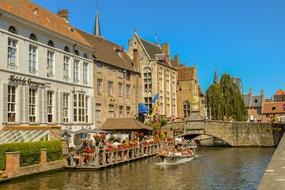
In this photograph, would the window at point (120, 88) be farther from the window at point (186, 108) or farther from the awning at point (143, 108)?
the window at point (186, 108)

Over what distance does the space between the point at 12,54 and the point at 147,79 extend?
88.8 ft

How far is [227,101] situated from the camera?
55.2 meters

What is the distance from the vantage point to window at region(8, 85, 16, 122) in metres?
26.8

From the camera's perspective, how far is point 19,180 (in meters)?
21.3

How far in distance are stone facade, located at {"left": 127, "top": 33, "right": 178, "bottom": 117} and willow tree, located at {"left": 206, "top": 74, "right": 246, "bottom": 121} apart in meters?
6.35

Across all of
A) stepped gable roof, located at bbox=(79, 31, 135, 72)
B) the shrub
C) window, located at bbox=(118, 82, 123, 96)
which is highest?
stepped gable roof, located at bbox=(79, 31, 135, 72)

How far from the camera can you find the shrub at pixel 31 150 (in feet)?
70.4

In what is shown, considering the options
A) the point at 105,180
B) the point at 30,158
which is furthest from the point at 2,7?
the point at 105,180

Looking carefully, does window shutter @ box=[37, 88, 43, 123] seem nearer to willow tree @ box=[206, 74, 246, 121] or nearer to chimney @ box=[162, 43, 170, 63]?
willow tree @ box=[206, 74, 246, 121]

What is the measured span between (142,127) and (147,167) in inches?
471

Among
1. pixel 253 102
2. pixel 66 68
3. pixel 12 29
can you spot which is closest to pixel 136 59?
pixel 66 68

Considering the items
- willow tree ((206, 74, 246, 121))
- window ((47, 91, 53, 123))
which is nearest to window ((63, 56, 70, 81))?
window ((47, 91, 53, 123))

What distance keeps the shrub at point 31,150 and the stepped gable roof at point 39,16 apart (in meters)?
10.2

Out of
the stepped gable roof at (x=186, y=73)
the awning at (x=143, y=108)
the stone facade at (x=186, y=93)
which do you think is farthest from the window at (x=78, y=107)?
the stepped gable roof at (x=186, y=73)
